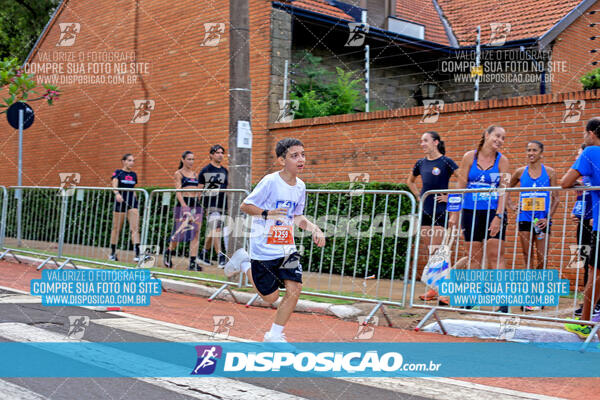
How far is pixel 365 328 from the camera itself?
6.55 metres

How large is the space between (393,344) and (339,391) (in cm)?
175

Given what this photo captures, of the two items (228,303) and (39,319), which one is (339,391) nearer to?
(39,319)

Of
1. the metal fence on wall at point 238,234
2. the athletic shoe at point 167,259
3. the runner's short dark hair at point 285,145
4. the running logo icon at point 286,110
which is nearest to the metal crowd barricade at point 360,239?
the metal fence on wall at point 238,234

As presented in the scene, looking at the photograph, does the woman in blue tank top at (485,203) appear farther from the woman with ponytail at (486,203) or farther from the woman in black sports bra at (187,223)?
the woman in black sports bra at (187,223)

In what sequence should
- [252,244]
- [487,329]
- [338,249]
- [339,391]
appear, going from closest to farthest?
1. [339,391]
2. [252,244]
3. [487,329]
4. [338,249]

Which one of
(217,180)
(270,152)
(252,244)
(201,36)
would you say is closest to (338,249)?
(217,180)

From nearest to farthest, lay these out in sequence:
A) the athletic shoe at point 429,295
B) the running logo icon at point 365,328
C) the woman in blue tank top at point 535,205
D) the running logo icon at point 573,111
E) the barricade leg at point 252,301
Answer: the running logo icon at point 365,328, the woman in blue tank top at point 535,205, the athletic shoe at point 429,295, the barricade leg at point 252,301, the running logo icon at point 573,111

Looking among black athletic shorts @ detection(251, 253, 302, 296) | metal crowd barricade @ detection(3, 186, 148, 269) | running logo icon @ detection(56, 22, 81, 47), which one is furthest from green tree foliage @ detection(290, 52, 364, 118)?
running logo icon @ detection(56, 22, 81, 47)

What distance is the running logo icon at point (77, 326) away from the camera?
5.75 meters

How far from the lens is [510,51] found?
1551 centimetres

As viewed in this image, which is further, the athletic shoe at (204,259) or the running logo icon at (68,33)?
the running logo icon at (68,33)

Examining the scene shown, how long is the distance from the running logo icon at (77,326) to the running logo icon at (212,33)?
9.81 metres

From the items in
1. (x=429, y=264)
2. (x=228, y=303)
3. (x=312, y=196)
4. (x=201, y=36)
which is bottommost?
(x=228, y=303)

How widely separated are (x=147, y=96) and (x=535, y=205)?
12084 millimetres
